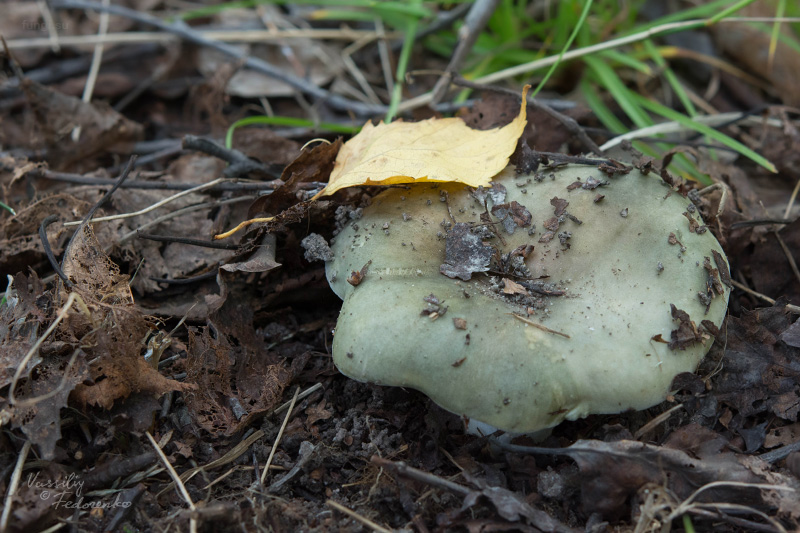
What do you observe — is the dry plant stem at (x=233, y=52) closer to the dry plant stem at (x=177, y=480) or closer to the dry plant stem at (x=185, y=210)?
the dry plant stem at (x=185, y=210)

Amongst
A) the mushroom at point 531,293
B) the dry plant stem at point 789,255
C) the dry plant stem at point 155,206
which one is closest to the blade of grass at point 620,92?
the dry plant stem at point 789,255

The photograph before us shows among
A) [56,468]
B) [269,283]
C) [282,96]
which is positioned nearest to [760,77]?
[282,96]

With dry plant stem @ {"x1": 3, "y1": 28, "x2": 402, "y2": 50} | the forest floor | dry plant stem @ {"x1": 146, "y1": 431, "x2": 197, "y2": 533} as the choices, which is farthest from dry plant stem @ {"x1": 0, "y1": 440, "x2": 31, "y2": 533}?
dry plant stem @ {"x1": 3, "y1": 28, "x2": 402, "y2": 50}

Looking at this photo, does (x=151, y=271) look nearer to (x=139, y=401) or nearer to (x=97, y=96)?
(x=139, y=401)

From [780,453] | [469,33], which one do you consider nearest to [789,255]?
[780,453]

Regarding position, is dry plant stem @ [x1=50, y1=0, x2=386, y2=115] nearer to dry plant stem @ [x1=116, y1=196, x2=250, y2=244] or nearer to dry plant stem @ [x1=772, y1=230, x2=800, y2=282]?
Answer: dry plant stem @ [x1=116, y1=196, x2=250, y2=244]
